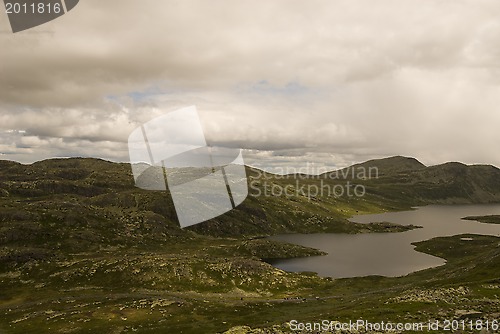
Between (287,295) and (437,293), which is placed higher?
(437,293)

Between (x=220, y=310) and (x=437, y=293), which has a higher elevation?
(x=437, y=293)

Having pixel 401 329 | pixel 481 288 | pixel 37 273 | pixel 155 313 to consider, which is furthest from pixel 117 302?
pixel 481 288

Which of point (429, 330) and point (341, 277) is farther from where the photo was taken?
point (341, 277)

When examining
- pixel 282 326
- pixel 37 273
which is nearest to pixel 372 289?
Result: pixel 282 326

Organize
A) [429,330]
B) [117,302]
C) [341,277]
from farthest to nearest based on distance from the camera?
[341,277] → [117,302] → [429,330]

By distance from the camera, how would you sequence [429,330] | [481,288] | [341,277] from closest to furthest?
[429,330]
[481,288]
[341,277]

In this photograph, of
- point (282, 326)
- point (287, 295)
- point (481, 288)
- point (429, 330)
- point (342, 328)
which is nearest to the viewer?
point (429, 330)

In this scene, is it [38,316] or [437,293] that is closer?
[437,293]

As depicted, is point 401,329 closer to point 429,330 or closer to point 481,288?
point 429,330

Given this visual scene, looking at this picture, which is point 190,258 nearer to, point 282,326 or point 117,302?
point 117,302
